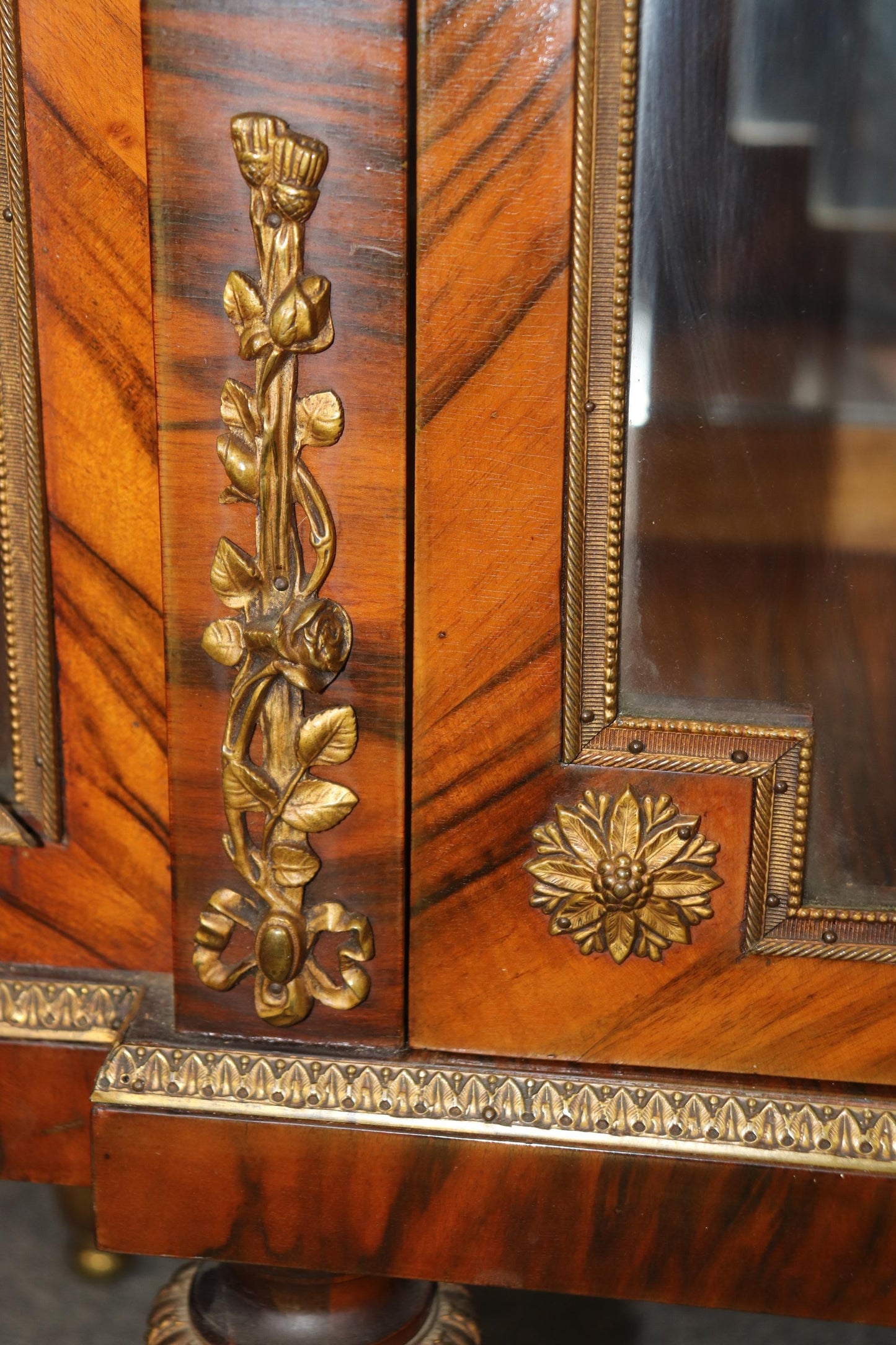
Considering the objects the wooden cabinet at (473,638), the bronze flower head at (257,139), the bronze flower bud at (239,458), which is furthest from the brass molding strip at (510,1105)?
the bronze flower head at (257,139)

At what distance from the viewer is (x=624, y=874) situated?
0.55 m

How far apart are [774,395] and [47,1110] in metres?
0.43

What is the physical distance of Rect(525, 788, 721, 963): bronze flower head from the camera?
55 cm

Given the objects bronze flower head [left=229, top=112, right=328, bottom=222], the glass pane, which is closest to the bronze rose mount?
bronze flower head [left=229, top=112, right=328, bottom=222]

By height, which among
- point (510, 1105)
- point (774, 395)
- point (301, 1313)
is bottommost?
point (301, 1313)

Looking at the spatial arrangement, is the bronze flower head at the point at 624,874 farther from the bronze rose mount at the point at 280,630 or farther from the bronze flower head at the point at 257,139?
the bronze flower head at the point at 257,139


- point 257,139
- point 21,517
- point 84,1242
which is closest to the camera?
point 257,139

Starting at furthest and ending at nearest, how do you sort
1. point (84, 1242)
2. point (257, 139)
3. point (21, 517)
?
1. point (84, 1242)
2. point (21, 517)
3. point (257, 139)

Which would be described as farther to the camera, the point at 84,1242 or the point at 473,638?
the point at 84,1242

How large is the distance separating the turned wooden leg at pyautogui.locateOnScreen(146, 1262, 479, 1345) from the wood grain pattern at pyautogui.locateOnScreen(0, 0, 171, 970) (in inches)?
6.4

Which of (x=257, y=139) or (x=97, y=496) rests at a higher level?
Answer: (x=257, y=139)

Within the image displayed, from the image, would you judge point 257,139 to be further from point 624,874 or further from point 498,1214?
point 498,1214

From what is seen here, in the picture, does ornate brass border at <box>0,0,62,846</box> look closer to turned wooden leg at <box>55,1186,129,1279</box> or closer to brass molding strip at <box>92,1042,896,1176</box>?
brass molding strip at <box>92,1042,896,1176</box>

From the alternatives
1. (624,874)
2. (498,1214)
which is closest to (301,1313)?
(498,1214)
